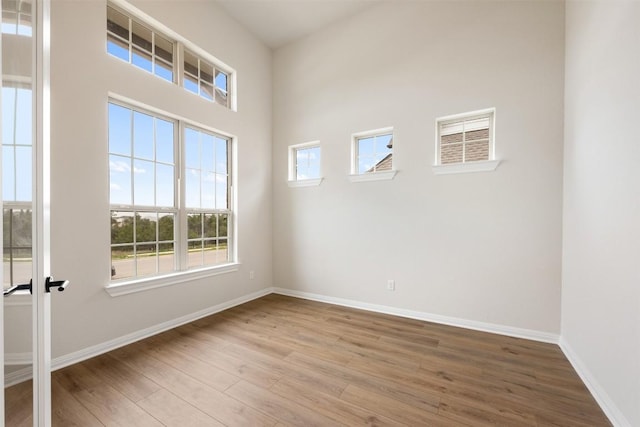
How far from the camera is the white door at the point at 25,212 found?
0.92m

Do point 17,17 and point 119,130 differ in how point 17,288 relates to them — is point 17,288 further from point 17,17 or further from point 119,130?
point 119,130

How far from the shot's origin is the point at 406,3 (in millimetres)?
3238

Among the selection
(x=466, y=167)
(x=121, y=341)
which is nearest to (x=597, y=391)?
(x=466, y=167)

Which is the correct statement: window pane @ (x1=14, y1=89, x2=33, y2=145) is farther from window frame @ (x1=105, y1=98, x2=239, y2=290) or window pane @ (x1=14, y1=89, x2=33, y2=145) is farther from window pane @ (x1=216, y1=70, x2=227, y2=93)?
window pane @ (x1=216, y1=70, x2=227, y2=93)

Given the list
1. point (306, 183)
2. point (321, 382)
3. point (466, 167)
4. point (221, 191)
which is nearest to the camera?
point (321, 382)

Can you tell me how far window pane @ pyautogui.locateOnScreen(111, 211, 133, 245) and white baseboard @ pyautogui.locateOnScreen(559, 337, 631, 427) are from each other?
13.1ft

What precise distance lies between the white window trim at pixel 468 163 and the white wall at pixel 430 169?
0.07 meters

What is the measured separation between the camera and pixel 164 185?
2.96m

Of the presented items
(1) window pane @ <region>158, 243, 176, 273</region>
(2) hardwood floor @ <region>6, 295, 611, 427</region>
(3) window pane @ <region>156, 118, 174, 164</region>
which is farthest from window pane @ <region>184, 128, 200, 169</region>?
(2) hardwood floor @ <region>6, 295, 611, 427</region>

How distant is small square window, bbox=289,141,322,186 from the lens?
3.95 meters

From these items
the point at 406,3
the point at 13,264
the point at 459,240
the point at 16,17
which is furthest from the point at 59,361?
the point at 406,3

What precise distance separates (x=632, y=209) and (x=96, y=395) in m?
3.56

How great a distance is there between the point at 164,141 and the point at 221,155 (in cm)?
80

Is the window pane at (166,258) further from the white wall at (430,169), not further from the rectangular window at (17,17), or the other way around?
the rectangular window at (17,17)
